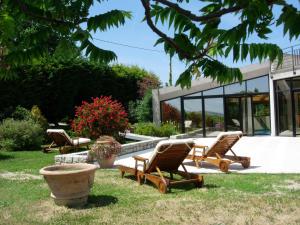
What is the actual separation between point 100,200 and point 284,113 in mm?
18609

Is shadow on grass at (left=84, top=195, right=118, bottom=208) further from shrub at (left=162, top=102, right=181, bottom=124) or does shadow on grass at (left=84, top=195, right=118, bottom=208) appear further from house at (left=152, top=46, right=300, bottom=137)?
shrub at (left=162, top=102, right=181, bottom=124)

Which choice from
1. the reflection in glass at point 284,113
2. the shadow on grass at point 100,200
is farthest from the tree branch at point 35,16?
the reflection in glass at point 284,113

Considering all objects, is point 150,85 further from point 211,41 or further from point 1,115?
point 211,41

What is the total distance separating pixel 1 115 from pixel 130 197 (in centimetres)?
1403

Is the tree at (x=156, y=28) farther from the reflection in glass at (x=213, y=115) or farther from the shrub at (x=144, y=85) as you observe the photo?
the shrub at (x=144, y=85)

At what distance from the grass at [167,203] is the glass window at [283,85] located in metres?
14.6

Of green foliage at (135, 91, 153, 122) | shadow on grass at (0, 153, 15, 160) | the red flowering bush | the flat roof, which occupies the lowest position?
shadow on grass at (0, 153, 15, 160)

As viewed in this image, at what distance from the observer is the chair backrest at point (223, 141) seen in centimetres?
1207

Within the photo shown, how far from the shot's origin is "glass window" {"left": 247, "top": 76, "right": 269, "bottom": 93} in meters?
25.4

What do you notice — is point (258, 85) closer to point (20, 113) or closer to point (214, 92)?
point (214, 92)

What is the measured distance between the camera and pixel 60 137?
1573 centimetres

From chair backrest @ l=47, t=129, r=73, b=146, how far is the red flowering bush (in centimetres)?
139

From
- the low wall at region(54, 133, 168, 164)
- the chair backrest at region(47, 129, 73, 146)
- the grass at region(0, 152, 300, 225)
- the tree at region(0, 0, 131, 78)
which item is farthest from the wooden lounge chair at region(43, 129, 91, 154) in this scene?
the tree at region(0, 0, 131, 78)

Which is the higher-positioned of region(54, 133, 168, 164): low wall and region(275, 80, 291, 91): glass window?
region(275, 80, 291, 91): glass window
